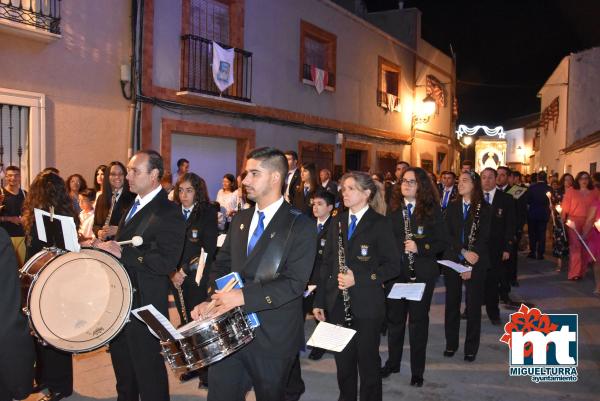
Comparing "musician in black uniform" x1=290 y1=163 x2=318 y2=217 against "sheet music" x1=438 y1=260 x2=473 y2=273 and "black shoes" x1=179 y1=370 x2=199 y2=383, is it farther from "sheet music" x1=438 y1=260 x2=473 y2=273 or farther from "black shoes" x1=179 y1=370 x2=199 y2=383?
"black shoes" x1=179 y1=370 x2=199 y2=383

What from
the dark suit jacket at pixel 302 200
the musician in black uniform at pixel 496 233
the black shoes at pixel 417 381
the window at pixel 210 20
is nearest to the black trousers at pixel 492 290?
the musician in black uniform at pixel 496 233

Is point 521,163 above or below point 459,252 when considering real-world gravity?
above

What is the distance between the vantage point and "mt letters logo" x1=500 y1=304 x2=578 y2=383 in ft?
17.9

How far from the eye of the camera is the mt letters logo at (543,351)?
5.46 m

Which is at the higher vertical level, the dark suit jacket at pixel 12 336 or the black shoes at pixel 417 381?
the dark suit jacket at pixel 12 336

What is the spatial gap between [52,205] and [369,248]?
2803 millimetres

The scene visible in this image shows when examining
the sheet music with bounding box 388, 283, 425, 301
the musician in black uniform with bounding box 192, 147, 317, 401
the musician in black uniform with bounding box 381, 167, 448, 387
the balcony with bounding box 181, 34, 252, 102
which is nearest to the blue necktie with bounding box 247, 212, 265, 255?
the musician in black uniform with bounding box 192, 147, 317, 401

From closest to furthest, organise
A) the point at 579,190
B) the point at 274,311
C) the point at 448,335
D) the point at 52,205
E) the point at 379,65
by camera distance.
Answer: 1. the point at 274,311
2. the point at 52,205
3. the point at 448,335
4. the point at 579,190
5. the point at 379,65

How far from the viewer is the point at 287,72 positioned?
15047 mm

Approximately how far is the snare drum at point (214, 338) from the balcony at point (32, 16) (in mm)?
7452

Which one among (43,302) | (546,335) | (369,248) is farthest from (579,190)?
(43,302)

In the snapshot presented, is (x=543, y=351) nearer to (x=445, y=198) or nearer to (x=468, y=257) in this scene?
(x=468, y=257)

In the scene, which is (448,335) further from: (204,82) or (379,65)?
(379,65)

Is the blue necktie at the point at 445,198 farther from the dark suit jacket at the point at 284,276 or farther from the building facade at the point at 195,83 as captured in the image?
the dark suit jacket at the point at 284,276
